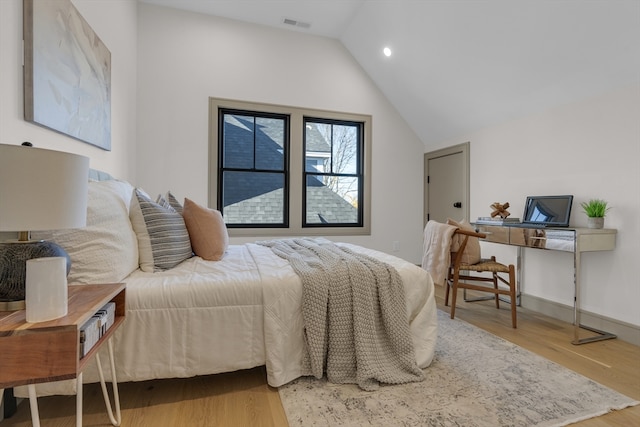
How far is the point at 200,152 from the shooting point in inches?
143

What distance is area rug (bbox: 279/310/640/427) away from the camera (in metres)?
1.43

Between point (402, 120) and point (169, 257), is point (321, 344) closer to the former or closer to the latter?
point (169, 257)

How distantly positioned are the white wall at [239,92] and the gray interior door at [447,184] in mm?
220

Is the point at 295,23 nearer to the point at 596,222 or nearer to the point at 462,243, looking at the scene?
the point at 462,243

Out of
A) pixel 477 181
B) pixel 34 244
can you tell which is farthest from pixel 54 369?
pixel 477 181

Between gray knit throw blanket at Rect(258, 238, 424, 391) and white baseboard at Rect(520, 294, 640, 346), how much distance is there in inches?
71.0

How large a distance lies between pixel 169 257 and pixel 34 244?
32.0 inches

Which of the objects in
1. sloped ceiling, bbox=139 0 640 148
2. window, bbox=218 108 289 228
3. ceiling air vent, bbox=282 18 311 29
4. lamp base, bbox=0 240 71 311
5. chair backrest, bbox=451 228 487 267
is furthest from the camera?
window, bbox=218 108 289 228

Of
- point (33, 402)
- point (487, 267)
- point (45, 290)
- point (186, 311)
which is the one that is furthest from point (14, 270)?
point (487, 267)

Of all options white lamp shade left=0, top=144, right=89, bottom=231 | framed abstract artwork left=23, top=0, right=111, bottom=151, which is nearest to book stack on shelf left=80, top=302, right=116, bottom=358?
white lamp shade left=0, top=144, right=89, bottom=231

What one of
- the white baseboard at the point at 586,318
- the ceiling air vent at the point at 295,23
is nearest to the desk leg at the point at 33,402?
the white baseboard at the point at 586,318

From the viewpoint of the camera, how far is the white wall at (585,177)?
7.68 ft

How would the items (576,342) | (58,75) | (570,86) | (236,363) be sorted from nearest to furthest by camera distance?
(236,363), (58,75), (576,342), (570,86)

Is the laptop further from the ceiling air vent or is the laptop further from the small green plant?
the ceiling air vent
